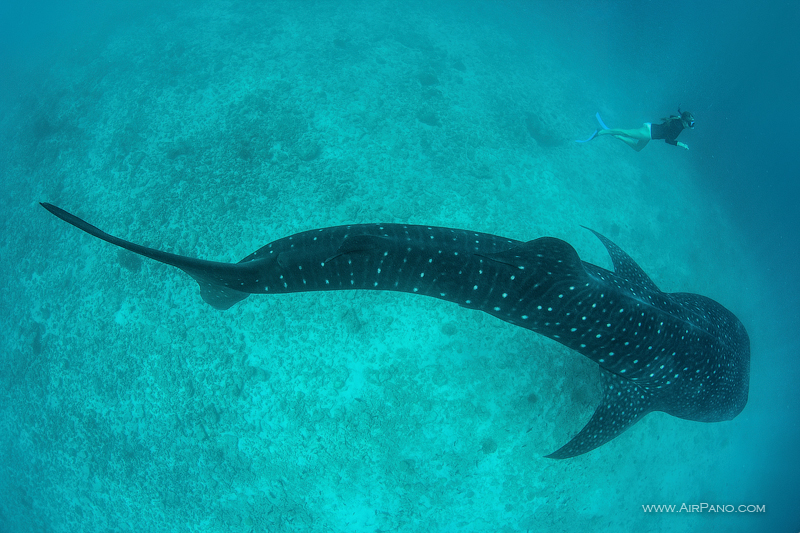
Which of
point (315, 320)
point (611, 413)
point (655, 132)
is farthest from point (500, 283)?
point (655, 132)

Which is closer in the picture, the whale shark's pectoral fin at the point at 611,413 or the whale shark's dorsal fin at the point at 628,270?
the whale shark's pectoral fin at the point at 611,413

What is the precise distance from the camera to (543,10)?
18.2m

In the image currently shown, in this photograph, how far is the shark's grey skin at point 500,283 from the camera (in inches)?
120

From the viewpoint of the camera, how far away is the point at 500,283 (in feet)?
10.3

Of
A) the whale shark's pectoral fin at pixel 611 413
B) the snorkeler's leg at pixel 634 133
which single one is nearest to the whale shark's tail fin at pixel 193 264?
the whale shark's pectoral fin at pixel 611 413

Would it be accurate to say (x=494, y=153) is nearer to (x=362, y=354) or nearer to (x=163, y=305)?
(x=362, y=354)

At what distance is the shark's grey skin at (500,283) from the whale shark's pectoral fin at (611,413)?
40 mm

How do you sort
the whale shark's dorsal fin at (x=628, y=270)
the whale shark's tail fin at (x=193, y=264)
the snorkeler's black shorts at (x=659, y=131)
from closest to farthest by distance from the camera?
the whale shark's tail fin at (x=193, y=264), the whale shark's dorsal fin at (x=628, y=270), the snorkeler's black shorts at (x=659, y=131)

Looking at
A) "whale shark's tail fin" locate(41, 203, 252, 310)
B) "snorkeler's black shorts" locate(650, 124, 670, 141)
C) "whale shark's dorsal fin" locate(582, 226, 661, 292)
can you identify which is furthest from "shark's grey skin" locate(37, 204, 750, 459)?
"snorkeler's black shorts" locate(650, 124, 670, 141)

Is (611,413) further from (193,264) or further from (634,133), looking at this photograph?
(634,133)

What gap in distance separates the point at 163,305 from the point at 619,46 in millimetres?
24035

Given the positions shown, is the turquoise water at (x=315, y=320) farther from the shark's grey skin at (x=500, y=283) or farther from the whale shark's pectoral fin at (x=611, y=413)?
the shark's grey skin at (x=500, y=283)

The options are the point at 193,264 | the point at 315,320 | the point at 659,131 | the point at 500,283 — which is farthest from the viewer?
the point at 659,131

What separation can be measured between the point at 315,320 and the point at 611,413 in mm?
4643
